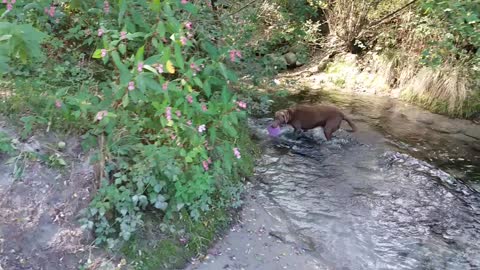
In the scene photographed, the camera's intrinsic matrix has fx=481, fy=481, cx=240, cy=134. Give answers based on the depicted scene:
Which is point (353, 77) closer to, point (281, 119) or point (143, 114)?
point (281, 119)

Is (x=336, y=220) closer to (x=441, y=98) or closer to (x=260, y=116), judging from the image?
(x=260, y=116)

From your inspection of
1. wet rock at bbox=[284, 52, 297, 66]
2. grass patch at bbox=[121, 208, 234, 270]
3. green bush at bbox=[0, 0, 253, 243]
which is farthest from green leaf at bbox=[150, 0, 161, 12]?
wet rock at bbox=[284, 52, 297, 66]

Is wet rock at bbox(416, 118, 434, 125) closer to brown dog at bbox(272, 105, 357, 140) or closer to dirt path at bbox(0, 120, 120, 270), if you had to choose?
brown dog at bbox(272, 105, 357, 140)

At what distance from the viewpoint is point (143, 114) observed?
3.46m

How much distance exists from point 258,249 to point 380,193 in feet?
6.01

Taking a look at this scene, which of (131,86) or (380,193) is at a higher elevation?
(131,86)

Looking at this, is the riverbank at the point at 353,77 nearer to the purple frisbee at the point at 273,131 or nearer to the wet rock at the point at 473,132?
the wet rock at the point at 473,132

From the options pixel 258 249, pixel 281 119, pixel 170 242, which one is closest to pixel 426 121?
pixel 281 119

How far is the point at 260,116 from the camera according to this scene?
7180 millimetres

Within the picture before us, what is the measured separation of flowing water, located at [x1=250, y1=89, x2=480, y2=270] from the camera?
13.2ft

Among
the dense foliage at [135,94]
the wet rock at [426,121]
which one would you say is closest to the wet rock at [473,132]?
the wet rock at [426,121]

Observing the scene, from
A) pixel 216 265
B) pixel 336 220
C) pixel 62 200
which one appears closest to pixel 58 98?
pixel 62 200

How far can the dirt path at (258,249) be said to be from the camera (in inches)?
141

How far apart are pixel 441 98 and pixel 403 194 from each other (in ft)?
13.3
